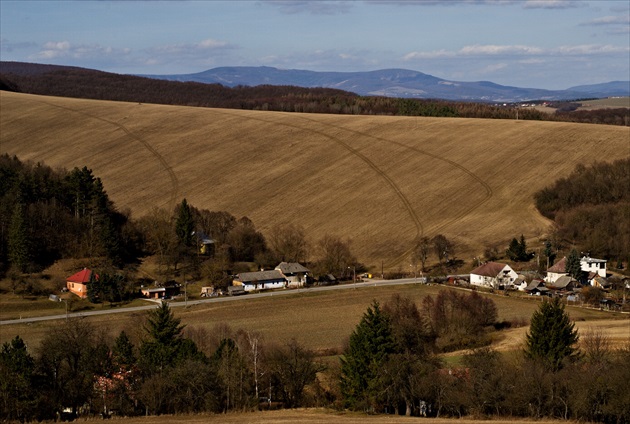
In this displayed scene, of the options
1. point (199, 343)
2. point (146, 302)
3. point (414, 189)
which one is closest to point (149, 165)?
point (414, 189)

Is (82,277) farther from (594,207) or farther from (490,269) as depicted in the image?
(594,207)

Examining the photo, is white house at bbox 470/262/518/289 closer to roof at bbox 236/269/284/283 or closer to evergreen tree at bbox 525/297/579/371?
roof at bbox 236/269/284/283

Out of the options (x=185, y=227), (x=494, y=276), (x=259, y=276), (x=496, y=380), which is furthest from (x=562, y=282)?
(x=496, y=380)

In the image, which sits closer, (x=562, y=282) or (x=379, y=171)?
(x=562, y=282)

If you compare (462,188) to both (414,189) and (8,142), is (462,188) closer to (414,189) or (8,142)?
(414,189)

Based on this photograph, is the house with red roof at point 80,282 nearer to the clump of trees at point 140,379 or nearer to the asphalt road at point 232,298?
the asphalt road at point 232,298

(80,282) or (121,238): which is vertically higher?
(121,238)

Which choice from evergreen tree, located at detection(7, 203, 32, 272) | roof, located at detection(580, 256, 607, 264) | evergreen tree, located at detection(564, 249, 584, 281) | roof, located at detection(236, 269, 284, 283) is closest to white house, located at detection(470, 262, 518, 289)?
evergreen tree, located at detection(564, 249, 584, 281)
